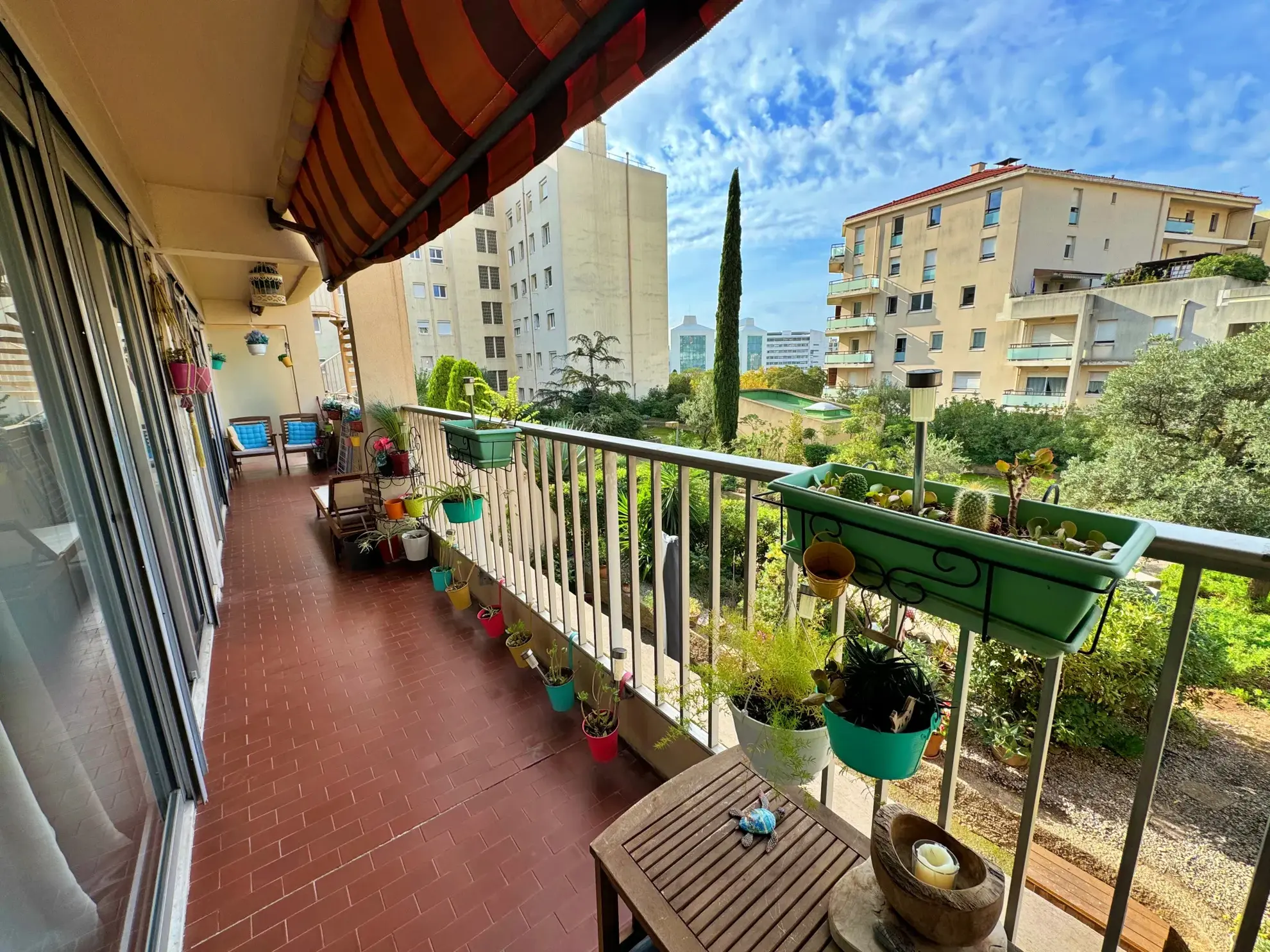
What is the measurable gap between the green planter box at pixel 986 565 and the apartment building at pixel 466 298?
22.2m

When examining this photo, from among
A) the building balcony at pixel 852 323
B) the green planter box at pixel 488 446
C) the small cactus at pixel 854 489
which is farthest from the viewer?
the building balcony at pixel 852 323

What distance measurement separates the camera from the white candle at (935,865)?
720 millimetres

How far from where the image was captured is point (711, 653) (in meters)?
1.11

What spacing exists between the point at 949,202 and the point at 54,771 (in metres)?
23.8

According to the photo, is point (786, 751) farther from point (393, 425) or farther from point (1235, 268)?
point (1235, 268)

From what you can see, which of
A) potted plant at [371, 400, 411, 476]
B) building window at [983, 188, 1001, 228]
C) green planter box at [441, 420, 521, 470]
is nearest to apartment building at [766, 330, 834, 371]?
building window at [983, 188, 1001, 228]

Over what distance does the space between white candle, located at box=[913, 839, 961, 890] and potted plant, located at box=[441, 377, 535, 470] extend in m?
1.94

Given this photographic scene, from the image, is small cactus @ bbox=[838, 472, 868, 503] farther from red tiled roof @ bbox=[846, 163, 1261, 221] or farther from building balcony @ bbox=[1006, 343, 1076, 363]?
red tiled roof @ bbox=[846, 163, 1261, 221]

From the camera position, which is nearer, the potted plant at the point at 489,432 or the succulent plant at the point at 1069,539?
the succulent plant at the point at 1069,539

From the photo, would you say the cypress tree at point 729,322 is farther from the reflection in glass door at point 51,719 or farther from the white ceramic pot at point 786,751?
the reflection in glass door at point 51,719

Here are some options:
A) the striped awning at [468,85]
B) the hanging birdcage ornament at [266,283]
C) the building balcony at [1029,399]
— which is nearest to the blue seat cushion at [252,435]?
the hanging birdcage ornament at [266,283]

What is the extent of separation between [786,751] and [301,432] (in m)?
9.59

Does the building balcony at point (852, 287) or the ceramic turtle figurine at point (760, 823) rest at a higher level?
the building balcony at point (852, 287)

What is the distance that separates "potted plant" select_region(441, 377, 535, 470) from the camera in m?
2.21
